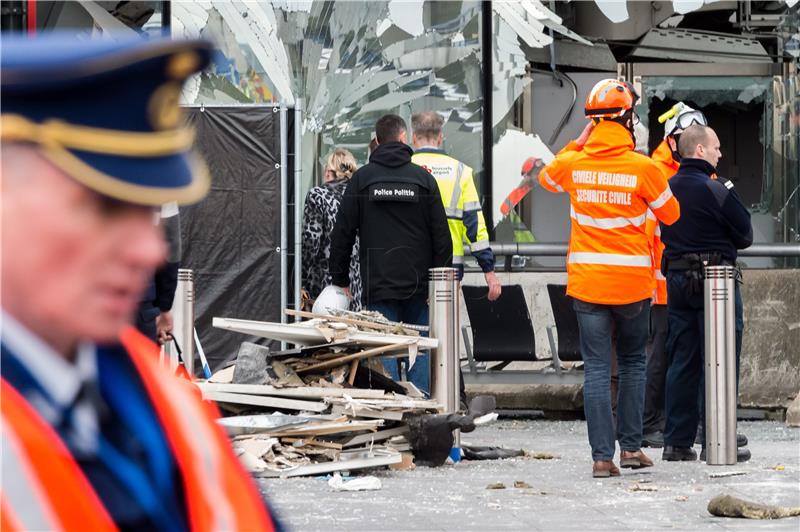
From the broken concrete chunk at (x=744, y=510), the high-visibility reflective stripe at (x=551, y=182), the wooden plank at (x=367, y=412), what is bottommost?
the broken concrete chunk at (x=744, y=510)

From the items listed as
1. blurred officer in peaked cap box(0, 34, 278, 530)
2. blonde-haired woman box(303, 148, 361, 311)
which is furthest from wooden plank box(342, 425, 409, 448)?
blurred officer in peaked cap box(0, 34, 278, 530)

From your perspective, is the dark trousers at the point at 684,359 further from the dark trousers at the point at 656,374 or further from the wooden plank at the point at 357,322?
the wooden plank at the point at 357,322

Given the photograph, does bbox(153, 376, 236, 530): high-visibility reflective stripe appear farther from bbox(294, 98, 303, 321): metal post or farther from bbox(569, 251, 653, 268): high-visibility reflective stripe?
bbox(294, 98, 303, 321): metal post

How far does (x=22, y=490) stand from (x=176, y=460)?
145 millimetres

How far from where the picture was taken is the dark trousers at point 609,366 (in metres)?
8.47

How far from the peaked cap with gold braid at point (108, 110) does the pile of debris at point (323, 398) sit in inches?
283

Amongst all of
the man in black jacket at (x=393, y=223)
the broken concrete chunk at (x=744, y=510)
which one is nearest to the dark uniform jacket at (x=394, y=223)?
the man in black jacket at (x=393, y=223)

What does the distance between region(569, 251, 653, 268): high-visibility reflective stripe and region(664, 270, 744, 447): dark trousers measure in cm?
90

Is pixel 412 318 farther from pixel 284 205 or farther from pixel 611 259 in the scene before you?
pixel 284 205

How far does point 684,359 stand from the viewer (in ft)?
30.7

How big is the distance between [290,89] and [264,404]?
21.0 feet

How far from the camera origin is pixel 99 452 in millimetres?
1259

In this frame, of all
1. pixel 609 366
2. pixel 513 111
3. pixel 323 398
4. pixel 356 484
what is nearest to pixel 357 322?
pixel 323 398

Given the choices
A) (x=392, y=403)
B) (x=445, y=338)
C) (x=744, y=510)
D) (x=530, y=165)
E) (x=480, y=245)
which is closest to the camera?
(x=744, y=510)
